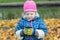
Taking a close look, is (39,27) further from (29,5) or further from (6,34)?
(6,34)

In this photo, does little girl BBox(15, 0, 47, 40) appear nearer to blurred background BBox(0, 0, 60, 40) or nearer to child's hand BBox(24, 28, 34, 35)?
child's hand BBox(24, 28, 34, 35)

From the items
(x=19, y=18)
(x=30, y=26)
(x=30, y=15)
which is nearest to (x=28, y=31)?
(x=30, y=26)

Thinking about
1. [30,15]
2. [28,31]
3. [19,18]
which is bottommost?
[19,18]

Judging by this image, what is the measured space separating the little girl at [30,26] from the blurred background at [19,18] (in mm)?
1573

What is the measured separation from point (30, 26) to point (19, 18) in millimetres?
3724

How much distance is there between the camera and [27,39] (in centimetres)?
555

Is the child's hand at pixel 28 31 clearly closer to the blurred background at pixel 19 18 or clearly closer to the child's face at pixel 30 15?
the child's face at pixel 30 15

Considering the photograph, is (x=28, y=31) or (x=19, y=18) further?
(x=19, y=18)

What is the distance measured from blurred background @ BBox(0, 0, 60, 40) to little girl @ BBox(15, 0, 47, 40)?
5.16 ft

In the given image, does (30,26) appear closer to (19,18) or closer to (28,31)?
(28,31)

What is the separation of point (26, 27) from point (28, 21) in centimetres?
10

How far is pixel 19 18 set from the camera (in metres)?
9.17

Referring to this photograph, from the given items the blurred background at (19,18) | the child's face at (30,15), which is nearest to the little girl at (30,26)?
the child's face at (30,15)

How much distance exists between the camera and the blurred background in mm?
7449
